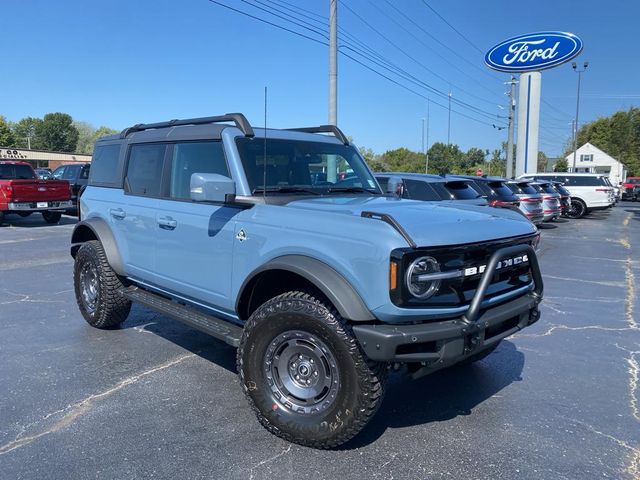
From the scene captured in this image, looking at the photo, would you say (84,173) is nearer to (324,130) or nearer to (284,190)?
(324,130)

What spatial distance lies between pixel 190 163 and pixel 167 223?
0.56 metres

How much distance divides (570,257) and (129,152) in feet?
32.5

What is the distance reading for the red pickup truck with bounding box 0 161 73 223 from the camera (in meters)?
15.1

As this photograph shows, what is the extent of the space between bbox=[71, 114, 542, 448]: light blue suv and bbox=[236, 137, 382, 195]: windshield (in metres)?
0.01

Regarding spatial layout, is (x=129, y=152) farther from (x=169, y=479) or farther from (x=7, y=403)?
(x=169, y=479)

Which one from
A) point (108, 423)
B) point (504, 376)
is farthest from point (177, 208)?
point (504, 376)

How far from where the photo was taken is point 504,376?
4434mm

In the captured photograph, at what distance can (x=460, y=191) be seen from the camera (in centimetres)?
1030

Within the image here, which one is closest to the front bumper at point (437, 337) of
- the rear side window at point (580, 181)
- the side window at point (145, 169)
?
the side window at point (145, 169)

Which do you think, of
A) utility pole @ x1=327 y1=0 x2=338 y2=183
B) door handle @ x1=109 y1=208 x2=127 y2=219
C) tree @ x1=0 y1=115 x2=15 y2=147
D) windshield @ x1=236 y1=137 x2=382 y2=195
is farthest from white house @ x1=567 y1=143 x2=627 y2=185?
tree @ x1=0 y1=115 x2=15 y2=147

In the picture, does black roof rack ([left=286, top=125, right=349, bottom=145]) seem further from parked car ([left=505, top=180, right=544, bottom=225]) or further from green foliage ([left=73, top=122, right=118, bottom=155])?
green foliage ([left=73, top=122, right=118, bottom=155])

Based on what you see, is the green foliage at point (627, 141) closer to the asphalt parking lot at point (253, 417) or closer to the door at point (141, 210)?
the asphalt parking lot at point (253, 417)

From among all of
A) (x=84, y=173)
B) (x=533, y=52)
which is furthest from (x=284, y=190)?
(x=533, y=52)

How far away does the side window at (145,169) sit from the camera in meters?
4.71
